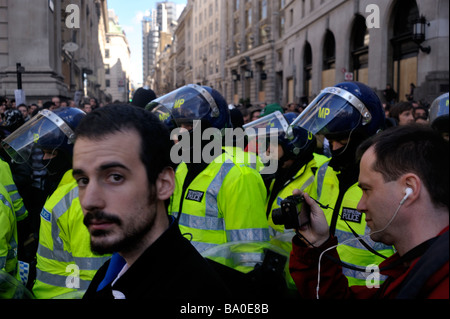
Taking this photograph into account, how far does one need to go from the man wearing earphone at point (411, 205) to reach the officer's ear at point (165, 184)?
→ 672 mm

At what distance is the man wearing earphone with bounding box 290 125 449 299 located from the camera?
101 centimetres

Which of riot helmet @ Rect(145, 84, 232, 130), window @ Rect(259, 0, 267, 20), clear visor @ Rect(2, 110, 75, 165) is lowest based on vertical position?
clear visor @ Rect(2, 110, 75, 165)

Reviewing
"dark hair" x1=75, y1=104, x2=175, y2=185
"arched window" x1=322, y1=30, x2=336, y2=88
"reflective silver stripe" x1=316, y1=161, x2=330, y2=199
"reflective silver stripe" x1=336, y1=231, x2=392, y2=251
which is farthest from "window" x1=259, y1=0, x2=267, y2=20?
"dark hair" x1=75, y1=104, x2=175, y2=185

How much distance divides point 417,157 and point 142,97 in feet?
16.1

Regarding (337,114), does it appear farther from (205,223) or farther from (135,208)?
(135,208)

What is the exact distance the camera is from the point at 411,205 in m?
1.32

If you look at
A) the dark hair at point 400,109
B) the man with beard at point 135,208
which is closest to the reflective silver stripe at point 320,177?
the man with beard at point 135,208

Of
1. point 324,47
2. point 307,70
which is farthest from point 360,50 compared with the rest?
point 307,70

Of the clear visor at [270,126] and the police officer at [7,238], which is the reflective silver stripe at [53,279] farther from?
the clear visor at [270,126]

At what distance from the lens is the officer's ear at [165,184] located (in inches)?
63.5

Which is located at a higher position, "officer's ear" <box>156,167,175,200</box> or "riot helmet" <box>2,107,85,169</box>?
"riot helmet" <box>2,107,85,169</box>

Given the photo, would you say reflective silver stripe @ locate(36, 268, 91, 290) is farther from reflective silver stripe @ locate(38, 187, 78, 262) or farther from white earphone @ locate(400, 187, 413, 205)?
white earphone @ locate(400, 187, 413, 205)

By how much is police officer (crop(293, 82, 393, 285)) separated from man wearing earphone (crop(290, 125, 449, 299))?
947 millimetres

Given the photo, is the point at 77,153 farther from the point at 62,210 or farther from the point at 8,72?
the point at 8,72
